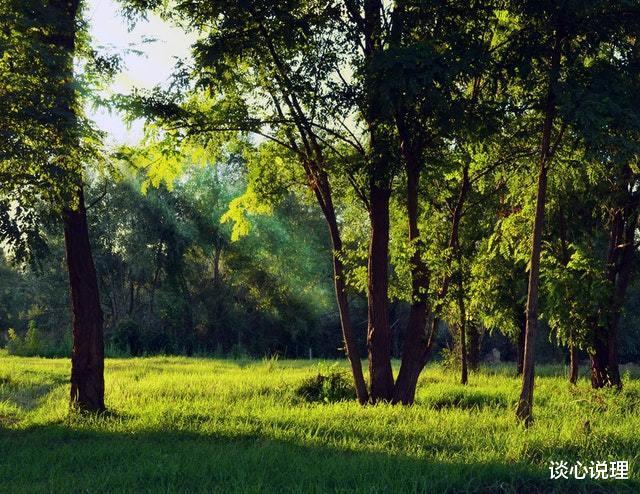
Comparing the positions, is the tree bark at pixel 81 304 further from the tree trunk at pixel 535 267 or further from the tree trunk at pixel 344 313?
A: the tree trunk at pixel 535 267

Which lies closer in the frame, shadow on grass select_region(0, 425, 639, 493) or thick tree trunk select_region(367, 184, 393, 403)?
shadow on grass select_region(0, 425, 639, 493)

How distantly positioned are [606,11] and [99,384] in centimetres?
1115

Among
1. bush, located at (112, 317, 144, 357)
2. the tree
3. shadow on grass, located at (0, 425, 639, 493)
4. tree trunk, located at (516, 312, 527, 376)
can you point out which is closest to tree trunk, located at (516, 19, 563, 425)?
shadow on grass, located at (0, 425, 639, 493)

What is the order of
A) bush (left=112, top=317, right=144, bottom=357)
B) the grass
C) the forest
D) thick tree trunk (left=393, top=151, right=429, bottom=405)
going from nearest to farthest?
1. the grass
2. the forest
3. thick tree trunk (left=393, top=151, right=429, bottom=405)
4. bush (left=112, top=317, right=144, bottom=357)

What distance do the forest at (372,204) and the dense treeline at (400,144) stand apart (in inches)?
2.4

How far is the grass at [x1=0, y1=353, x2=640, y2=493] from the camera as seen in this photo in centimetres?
738

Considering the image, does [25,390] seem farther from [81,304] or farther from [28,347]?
[28,347]

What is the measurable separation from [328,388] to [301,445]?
781 centimetres

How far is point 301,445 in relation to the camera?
370 inches

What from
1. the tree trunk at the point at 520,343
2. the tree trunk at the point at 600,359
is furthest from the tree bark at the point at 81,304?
the tree trunk at the point at 520,343

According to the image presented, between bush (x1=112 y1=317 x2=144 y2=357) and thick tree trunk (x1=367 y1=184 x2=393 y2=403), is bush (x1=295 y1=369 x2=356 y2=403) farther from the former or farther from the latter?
bush (x1=112 y1=317 x2=144 y2=357)

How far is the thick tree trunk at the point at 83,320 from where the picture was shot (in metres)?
13.5

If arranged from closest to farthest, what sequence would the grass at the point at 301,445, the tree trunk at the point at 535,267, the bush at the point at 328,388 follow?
the grass at the point at 301,445
the tree trunk at the point at 535,267
the bush at the point at 328,388

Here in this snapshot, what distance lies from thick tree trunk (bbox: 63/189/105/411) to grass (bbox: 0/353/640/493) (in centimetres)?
55
